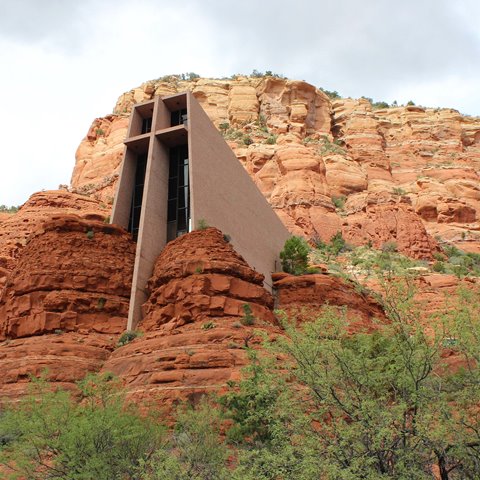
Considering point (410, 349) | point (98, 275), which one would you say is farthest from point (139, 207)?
point (410, 349)

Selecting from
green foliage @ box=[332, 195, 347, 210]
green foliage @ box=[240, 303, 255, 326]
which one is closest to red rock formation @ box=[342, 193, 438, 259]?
green foliage @ box=[332, 195, 347, 210]

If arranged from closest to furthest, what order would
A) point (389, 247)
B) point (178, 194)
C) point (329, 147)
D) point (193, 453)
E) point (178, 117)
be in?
point (193, 453), point (178, 194), point (178, 117), point (389, 247), point (329, 147)

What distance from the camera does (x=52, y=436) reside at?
15.0 m

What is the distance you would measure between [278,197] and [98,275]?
104ft

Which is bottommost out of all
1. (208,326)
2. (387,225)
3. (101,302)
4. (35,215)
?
(208,326)

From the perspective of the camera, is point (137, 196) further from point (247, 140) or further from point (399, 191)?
point (399, 191)

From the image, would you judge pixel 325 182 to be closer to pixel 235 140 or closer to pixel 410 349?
pixel 235 140

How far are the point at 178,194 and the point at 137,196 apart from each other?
2799mm

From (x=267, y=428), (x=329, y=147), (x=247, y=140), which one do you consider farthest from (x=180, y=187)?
(x=329, y=147)

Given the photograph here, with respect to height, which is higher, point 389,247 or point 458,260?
point 389,247

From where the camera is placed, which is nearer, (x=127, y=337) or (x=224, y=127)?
(x=127, y=337)

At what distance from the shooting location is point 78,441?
47.0ft

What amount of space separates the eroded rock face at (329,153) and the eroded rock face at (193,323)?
1121 inches

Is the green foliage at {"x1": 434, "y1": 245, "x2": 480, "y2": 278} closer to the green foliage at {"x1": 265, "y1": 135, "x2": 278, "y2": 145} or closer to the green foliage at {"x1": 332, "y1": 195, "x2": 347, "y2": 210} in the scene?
the green foliage at {"x1": 332, "y1": 195, "x2": 347, "y2": 210}
